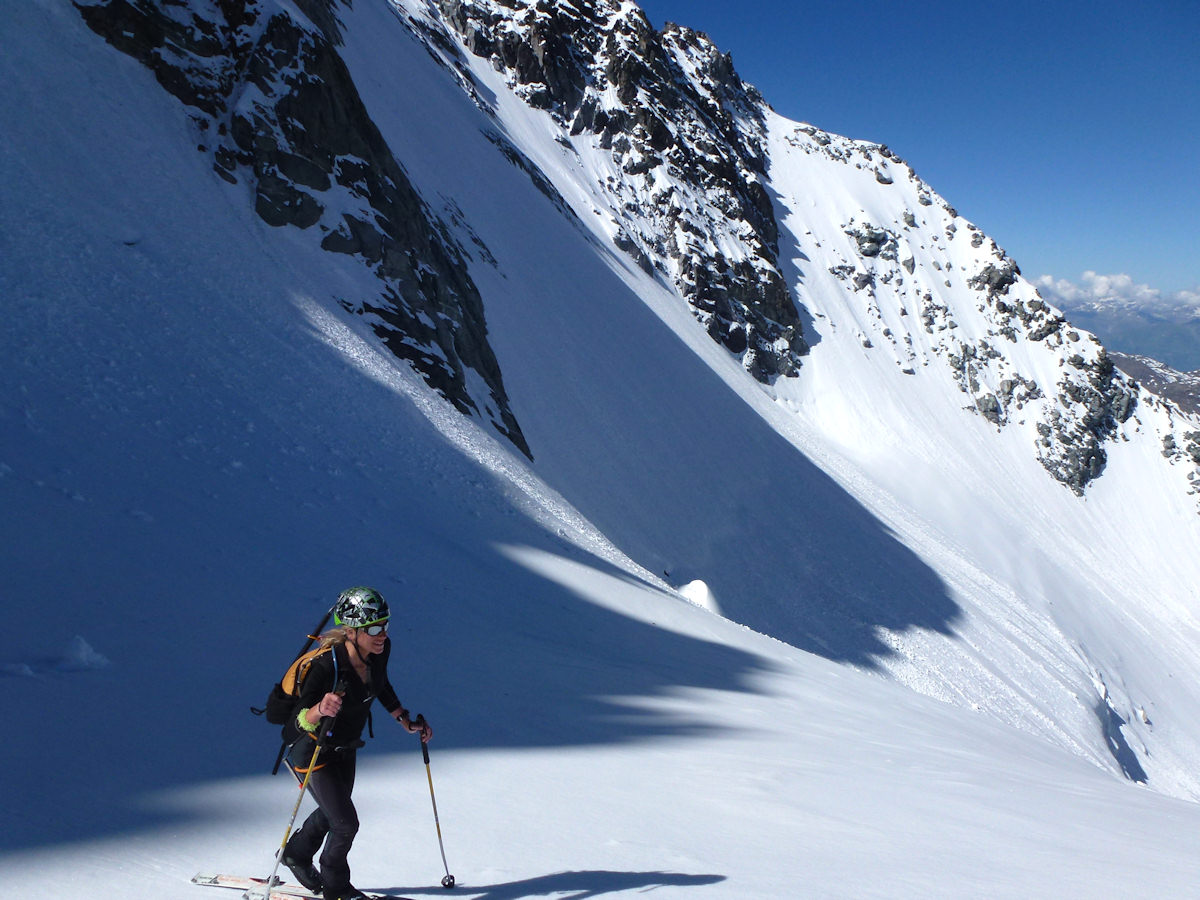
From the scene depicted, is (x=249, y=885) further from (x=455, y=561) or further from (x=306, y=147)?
(x=306, y=147)

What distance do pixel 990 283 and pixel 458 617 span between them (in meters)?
71.5

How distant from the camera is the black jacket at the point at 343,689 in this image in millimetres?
3617

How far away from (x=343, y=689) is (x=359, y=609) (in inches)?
14.6

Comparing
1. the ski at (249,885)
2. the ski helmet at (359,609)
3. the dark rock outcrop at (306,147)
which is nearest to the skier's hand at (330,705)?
the ski helmet at (359,609)

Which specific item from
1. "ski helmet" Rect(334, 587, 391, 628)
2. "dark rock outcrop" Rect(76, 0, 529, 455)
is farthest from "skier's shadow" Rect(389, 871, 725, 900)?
"dark rock outcrop" Rect(76, 0, 529, 455)

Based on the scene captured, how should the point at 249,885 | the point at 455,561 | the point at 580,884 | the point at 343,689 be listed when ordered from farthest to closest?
the point at 455,561
the point at 580,884
the point at 343,689
the point at 249,885

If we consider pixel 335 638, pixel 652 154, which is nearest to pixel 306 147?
pixel 335 638

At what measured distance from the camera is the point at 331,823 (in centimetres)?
368

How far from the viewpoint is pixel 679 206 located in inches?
2212

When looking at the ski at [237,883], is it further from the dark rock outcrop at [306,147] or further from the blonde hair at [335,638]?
the dark rock outcrop at [306,147]

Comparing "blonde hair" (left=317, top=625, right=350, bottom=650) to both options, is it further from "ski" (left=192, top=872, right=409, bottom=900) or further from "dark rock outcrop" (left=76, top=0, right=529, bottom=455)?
"dark rock outcrop" (left=76, top=0, right=529, bottom=455)

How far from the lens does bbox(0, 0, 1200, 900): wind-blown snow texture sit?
4625 mm

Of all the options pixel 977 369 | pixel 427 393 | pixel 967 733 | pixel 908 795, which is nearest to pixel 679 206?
pixel 977 369

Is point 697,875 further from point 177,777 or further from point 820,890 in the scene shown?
point 177,777
